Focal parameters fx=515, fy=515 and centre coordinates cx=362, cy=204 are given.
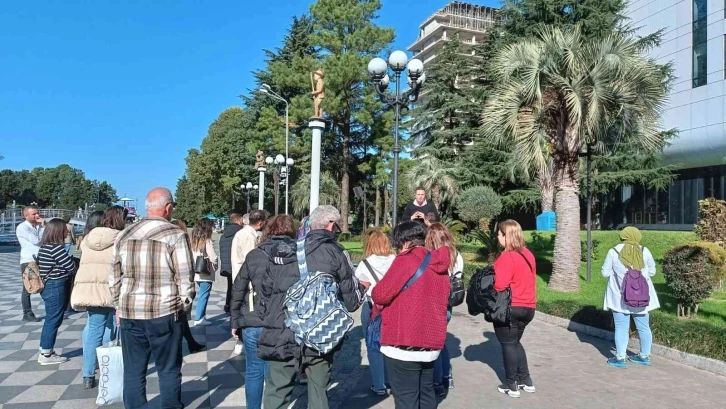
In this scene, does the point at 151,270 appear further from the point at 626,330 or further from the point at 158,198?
the point at 626,330

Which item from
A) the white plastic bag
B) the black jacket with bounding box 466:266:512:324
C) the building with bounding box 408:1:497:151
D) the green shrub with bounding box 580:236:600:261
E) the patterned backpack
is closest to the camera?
the patterned backpack

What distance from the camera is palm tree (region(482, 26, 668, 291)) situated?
10.4 m

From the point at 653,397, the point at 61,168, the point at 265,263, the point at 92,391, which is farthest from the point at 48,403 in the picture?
the point at 61,168

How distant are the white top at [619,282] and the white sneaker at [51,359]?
6.48m

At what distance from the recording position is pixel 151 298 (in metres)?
3.68

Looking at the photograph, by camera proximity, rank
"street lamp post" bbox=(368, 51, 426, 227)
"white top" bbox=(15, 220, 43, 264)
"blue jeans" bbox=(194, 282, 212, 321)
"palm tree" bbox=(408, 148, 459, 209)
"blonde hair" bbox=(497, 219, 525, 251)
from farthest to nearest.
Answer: "palm tree" bbox=(408, 148, 459, 209)
"street lamp post" bbox=(368, 51, 426, 227)
"blue jeans" bbox=(194, 282, 212, 321)
"white top" bbox=(15, 220, 43, 264)
"blonde hair" bbox=(497, 219, 525, 251)

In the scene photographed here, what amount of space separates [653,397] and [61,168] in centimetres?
12805

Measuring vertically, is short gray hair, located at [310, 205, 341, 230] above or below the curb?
above

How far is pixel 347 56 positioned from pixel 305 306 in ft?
92.2


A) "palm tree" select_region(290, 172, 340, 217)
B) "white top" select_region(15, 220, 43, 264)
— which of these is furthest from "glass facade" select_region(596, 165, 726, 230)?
"white top" select_region(15, 220, 43, 264)

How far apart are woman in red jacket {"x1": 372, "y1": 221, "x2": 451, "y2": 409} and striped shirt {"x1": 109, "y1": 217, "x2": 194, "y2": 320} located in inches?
57.9

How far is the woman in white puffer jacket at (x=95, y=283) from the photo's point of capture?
15.9 ft

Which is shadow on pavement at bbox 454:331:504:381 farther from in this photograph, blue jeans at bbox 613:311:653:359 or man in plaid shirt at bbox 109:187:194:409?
man in plaid shirt at bbox 109:187:194:409

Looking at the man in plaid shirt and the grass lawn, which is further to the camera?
the grass lawn
